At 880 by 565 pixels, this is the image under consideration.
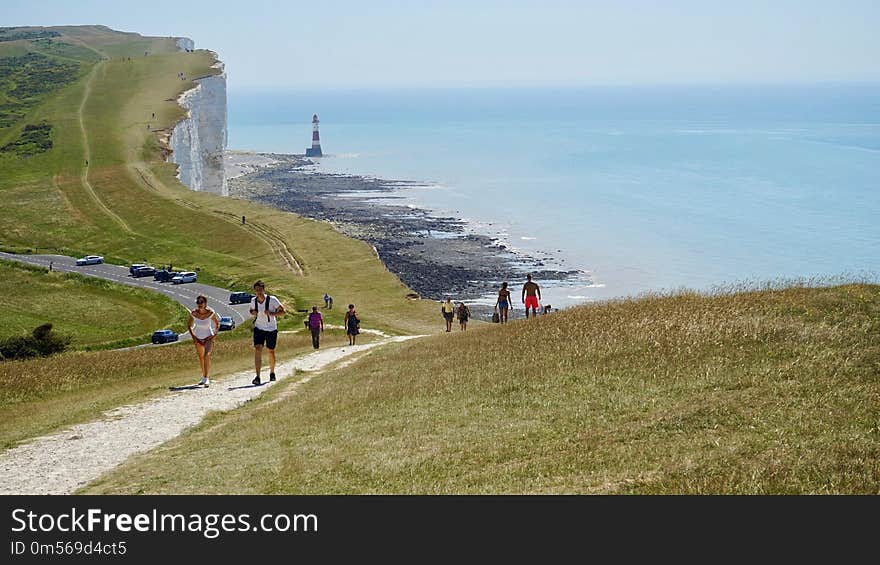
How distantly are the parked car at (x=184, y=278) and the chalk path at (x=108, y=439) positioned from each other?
170 feet

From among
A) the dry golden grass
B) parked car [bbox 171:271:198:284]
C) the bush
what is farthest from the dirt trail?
the dry golden grass

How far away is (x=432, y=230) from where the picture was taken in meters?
118

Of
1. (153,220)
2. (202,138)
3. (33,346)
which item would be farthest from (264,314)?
(202,138)

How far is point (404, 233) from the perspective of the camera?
376 feet

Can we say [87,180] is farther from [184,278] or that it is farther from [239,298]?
[239,298]

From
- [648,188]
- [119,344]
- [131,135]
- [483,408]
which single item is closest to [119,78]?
[131,135]

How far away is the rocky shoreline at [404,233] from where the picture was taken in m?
90.0

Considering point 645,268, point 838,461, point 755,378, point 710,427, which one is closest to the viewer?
point 838,461

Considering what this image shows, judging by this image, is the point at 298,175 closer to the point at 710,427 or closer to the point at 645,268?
the point at 645,268

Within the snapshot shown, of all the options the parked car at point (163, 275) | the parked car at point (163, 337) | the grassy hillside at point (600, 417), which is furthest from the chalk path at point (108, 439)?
the parked car at point (163, 275)

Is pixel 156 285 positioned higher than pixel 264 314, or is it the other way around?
pixel 264 314

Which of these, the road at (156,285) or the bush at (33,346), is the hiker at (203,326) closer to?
the bush at (33,346)

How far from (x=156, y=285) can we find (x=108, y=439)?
57858 mm

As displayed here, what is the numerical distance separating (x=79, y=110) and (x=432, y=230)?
55704 millimetres
